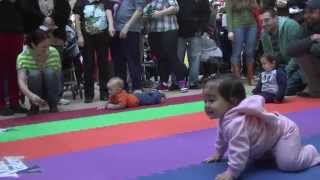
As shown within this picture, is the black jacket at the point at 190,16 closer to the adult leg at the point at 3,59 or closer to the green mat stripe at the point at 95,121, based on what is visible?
the green mat stripe at the point at 95,121

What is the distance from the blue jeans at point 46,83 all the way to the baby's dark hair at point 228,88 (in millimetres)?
3392

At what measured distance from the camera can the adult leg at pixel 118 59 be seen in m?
7.02

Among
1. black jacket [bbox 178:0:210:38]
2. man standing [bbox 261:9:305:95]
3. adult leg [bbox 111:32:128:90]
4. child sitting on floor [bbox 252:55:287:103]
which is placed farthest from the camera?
black jacket [bbox 178:0:210:38]

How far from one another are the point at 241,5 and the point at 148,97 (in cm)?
208

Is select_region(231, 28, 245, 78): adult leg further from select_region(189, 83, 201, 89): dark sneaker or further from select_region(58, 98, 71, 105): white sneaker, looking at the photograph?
select_region(58, 98, 71, 105): white sneaker

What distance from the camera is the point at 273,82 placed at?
231 inches

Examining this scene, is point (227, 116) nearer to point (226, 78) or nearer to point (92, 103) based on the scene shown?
point (226, 78)

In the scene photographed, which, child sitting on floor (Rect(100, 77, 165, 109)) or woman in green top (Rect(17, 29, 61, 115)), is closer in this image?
woman in green top (Rect(17, 29, 61, 115))

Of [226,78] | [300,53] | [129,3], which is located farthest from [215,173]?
[129,3]

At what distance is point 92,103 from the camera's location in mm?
6875

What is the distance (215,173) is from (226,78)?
557 millimetres

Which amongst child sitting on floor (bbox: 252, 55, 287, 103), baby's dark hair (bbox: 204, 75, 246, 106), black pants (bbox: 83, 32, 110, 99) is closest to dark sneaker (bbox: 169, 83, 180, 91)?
black pants (bbox: 83, 32, 110, 99)

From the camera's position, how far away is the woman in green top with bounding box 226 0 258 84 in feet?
24.3

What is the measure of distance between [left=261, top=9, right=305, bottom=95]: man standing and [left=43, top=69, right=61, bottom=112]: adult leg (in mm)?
2548
